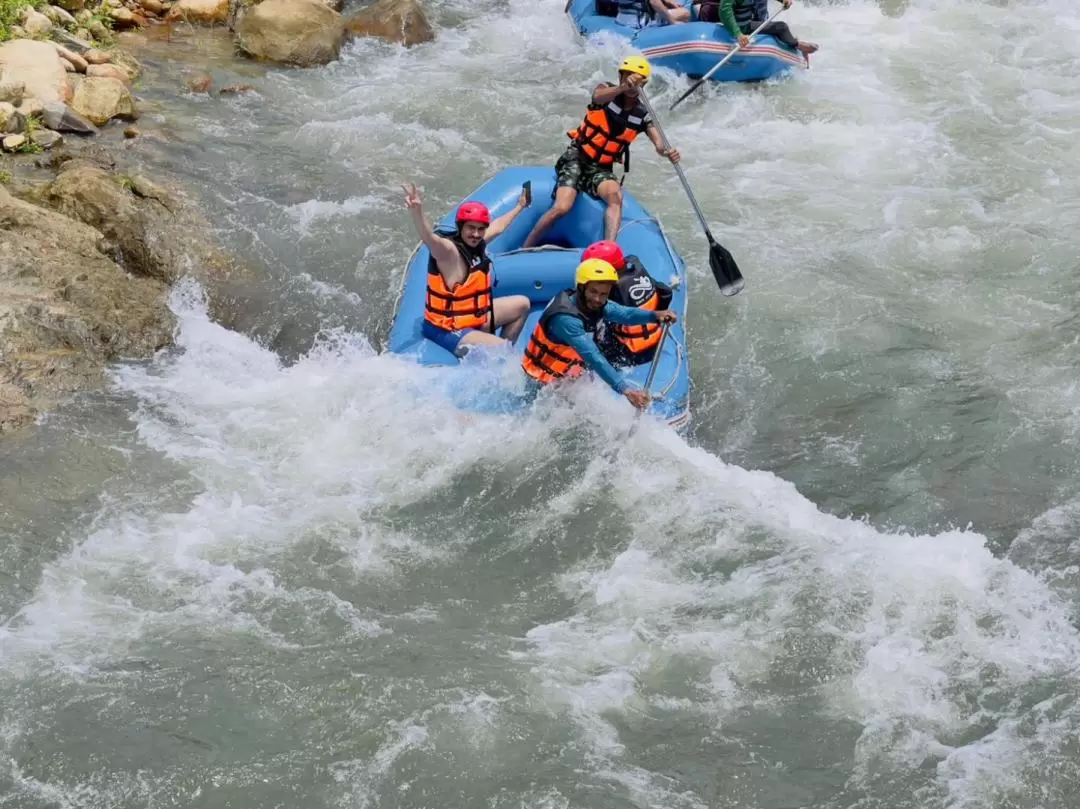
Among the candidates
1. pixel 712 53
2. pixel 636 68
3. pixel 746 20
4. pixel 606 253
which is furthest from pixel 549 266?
pixel 746 20

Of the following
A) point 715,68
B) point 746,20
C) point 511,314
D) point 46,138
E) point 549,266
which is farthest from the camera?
point 746,20

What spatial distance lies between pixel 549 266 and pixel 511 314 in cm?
53

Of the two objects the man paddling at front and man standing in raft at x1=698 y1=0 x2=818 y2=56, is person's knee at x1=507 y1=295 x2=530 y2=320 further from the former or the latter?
man standing in raft at x1=698 y1=0 x2=818 y2=56

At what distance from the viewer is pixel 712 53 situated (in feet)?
37.5

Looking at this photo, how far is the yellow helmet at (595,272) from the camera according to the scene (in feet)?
21.3

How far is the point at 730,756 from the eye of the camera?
4.96m

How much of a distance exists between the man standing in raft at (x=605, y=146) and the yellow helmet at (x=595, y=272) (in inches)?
67.3

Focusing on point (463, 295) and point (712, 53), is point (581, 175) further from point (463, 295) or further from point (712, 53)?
point (712, 53)

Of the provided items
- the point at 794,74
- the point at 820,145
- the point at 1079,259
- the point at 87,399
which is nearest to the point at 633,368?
the point at 87,399

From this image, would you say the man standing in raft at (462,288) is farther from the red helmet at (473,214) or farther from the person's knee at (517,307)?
the person's knee at (517,307)

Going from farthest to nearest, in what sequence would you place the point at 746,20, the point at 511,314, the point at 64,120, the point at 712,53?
the point at 746,20 → the point at 712,53 → the point at 64,120 → the point at 511,314

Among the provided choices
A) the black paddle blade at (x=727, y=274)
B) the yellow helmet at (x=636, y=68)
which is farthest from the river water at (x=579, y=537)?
the yellow helmet at (x=636, y=68)

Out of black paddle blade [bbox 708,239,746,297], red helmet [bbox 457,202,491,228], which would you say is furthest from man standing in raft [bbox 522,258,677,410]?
black paddle blade [bbox 708,239,746,297]

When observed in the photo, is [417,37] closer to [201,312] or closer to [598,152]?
[598,152]
